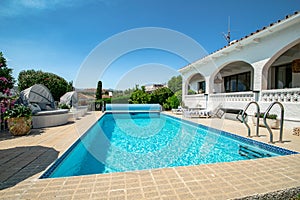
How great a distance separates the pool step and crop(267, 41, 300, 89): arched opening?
5.93 meters

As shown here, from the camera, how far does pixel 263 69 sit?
7.40 m

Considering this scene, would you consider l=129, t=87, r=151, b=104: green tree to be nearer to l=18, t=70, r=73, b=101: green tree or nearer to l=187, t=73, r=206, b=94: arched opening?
l=187, t=73, r=206, b=94: arched opening

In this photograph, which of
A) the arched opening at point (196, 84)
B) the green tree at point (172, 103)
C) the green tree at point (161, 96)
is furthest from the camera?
the green tree at point (161, 96)

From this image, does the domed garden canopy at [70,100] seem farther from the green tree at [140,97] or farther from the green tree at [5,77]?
the green tree at [140,97]

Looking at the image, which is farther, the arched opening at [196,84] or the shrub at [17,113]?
the arched opening at [196,84]

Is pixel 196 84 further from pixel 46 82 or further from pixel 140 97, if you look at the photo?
pixel 46 82

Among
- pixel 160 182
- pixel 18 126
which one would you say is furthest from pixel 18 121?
pixel 160 182

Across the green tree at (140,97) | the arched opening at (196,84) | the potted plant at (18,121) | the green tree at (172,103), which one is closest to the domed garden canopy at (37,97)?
the potted plant at (18,121)

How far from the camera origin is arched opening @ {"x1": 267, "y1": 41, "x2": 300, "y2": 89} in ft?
→ 26.9

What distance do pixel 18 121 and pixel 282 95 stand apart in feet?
35.2

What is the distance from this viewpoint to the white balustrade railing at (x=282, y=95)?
241 inches

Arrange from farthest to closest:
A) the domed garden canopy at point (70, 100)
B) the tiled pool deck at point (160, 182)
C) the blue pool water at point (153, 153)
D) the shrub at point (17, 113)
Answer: the domed garden canopy at point (70, 100), the shrub at point (17, 113), the blue pool water at point (153, 153), the tiled pool deck at point (160, 182)

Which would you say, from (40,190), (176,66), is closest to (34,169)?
(40,190)

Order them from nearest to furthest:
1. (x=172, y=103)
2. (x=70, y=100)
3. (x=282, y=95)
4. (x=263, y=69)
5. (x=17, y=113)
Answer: (x=17, y=113) → (x=282, y=95) → (x=263, y=69) → (x=70, y=100) → (x=172, y=103)
